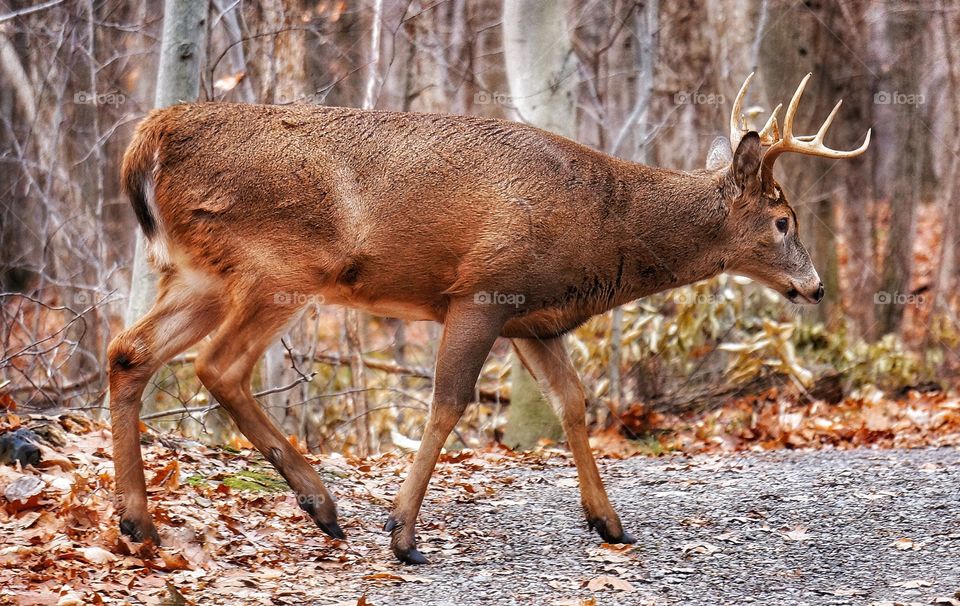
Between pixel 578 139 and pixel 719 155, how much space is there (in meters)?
3.94

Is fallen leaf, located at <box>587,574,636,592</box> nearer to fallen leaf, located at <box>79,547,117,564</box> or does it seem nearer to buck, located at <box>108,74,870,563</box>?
buck, located at <box>108,74,870,563</box>

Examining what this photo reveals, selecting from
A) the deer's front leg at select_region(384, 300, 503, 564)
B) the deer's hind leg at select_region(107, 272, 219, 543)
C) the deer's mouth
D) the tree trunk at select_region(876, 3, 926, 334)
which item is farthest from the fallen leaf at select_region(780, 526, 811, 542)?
the tree trunk at select_region(876, 3, 926, 334)

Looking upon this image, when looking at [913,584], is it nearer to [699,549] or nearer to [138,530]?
[699,549]

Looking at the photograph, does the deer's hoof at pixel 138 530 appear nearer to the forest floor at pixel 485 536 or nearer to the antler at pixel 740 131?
the forest floor at pixel 485 536

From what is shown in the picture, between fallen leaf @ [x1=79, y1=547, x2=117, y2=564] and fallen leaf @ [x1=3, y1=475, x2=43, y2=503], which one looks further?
fallen leaf @ [x1=3, y1=475, x2=43, y2=503]

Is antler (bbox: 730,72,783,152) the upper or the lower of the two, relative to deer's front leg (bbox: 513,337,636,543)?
upper

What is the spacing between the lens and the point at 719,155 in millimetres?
7535

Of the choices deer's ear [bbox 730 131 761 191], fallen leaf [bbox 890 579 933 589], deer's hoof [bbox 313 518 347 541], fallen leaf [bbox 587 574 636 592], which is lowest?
fallen leaf [bbox 890 579 933 589]

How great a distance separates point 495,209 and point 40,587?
2.96 meters

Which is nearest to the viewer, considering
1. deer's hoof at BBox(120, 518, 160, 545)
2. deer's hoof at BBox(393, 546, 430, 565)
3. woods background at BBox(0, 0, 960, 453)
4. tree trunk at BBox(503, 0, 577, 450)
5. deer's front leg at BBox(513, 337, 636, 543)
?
deer's hoof at BBox(120, 518, 160, 545)

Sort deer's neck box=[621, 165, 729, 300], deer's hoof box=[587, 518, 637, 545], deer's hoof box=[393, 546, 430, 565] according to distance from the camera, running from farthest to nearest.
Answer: deer's neck box=[621, 165, 729, 300]
deer's hoof box=[587, 518, 637, 545]
deer's hoof box=[393, 546, 430, 565]

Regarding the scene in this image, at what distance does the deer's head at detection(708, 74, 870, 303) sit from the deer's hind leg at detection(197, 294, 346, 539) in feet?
9.08

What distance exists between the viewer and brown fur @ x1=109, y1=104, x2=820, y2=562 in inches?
242

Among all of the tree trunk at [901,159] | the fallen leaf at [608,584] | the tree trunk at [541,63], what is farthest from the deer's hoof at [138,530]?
the tree trunk at [901,159]
